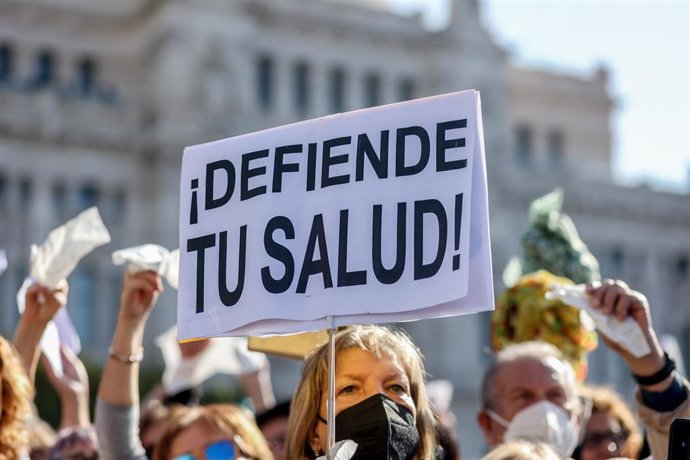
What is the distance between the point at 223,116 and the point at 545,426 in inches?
1240

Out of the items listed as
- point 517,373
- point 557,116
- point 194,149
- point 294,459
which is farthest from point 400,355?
point 557,116

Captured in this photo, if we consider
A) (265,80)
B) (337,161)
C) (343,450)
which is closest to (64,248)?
(337,161)

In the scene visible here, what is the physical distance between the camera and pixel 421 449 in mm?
3811

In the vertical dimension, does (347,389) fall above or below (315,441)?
above

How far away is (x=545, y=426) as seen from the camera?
4965 mm

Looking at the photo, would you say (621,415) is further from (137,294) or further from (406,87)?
(406,87)

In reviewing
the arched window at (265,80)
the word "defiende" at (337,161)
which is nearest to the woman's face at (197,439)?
the word "defiende" at (337,161)

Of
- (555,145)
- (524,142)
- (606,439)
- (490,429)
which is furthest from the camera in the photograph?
(555,145)

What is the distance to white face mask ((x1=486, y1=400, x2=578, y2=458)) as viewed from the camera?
4.93 metres

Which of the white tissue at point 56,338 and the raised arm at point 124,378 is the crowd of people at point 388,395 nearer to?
the raised arm at point 124,378

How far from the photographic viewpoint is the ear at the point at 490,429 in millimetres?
5309

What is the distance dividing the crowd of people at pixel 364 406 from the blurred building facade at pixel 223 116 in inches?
1030

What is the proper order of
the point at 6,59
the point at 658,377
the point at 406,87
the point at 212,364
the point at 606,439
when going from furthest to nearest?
1. the point at 406,87
2. the point at 6,59
3. the point at 212,364
4. the point at 606,439
5. the point at 658,377

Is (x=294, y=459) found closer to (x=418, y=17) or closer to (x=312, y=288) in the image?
(x=312, y=288)
